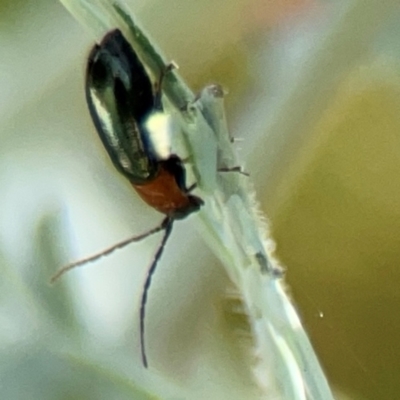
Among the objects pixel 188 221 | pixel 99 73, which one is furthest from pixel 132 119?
pixel 188 221

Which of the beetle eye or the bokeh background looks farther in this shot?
the bokeh background

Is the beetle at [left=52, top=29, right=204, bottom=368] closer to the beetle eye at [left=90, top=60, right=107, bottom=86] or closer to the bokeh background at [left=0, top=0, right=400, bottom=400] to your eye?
the beetle eye at [left=90, top=60, right=107, bottom=86]

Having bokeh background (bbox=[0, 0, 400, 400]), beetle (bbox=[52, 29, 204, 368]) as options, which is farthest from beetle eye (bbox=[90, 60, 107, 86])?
bokeh background (bbox=[0, 0, 400, 400])

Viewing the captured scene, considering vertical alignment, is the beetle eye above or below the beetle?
above

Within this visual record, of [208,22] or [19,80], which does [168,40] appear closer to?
[208,22]

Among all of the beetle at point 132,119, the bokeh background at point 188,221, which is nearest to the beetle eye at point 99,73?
the beetle at point 132,119
